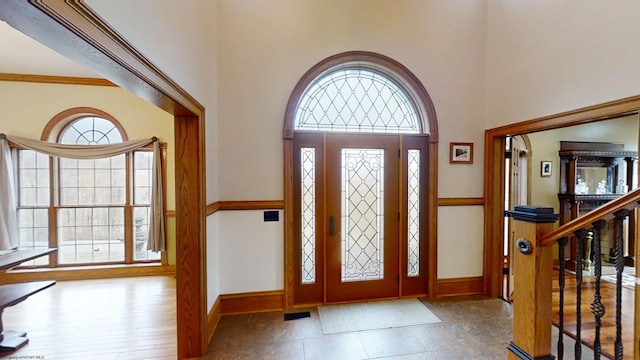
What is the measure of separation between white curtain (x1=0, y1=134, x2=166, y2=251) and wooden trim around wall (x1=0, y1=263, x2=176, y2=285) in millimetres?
382

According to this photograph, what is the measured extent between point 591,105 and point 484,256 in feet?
6.52

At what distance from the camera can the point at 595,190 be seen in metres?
4.84

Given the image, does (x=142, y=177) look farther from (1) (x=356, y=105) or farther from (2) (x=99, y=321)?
(1) (x=356, y=105)

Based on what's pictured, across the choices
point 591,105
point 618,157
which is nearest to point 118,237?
point 591,105

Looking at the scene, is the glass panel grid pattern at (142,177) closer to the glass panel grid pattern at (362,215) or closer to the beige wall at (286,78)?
the beige wall at (286,78)

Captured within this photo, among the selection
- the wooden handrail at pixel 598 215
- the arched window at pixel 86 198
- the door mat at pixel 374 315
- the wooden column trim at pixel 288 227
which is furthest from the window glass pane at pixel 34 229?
the wooden handrail at pixel 598 215

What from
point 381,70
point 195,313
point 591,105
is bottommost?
point 195,313

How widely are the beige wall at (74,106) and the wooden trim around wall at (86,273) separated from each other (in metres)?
0.27

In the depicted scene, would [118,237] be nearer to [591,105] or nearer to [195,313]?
[195,313]

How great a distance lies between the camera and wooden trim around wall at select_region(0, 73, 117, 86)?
3855 millimetres

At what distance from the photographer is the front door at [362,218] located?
312cm

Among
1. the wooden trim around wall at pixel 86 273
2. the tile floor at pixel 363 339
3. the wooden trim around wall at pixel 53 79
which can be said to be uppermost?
the wooden trim around wall at pixel 53 79

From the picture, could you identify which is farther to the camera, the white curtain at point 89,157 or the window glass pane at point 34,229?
the window glass pane at point 34,229

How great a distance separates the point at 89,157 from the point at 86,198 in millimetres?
710
